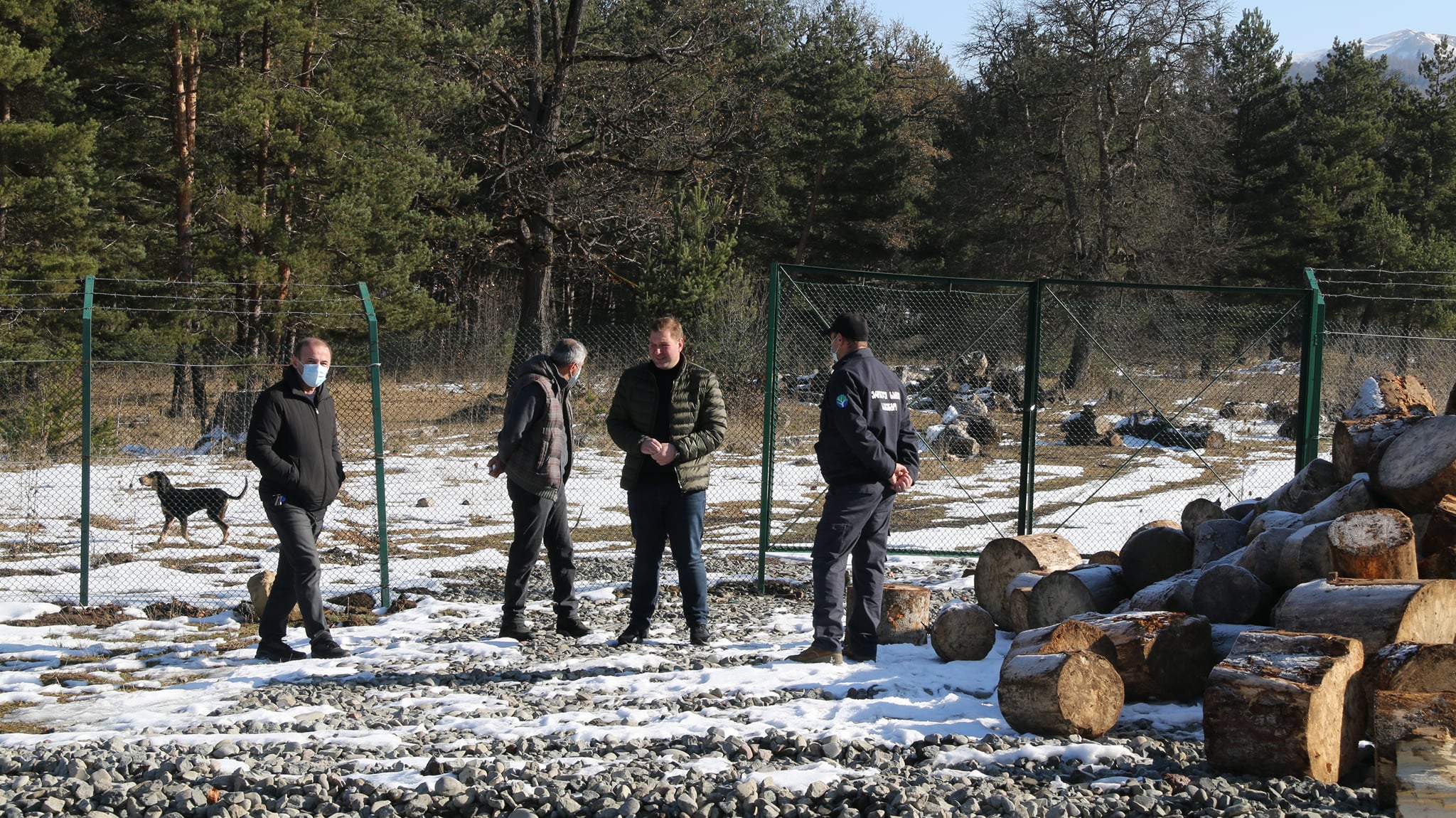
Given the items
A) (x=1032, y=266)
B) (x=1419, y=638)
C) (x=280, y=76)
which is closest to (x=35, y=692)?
(x=1419, y=638)

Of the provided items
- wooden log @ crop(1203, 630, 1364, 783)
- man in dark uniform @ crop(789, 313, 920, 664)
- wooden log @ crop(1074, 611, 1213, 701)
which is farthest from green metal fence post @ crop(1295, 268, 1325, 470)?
wooden log @ crop(1203, 630, 1364, 783)

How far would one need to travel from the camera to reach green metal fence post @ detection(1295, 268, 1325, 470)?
825 cm

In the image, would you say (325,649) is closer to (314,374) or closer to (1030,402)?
(314,374)

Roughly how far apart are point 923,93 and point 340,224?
2788 cm

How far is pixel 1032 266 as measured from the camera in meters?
29.2

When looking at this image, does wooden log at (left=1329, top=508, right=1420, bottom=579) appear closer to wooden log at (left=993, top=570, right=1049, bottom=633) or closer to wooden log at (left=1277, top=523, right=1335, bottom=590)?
wooden log at (left=1277, top=523, right=1335, bottom=590)

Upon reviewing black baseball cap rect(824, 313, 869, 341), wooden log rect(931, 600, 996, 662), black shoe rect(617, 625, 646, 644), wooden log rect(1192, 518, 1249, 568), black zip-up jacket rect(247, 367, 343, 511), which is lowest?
black shoe rect(617, 625, 646, 644)

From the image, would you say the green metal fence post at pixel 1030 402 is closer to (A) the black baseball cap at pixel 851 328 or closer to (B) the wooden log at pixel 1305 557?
(B) the wooden log at pixel 1305 557

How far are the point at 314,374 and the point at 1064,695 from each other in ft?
13.9

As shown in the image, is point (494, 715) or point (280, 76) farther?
point (280, 76)

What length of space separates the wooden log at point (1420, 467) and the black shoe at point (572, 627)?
14.5ft

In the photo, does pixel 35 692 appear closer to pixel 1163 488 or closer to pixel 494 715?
pixel 494 715

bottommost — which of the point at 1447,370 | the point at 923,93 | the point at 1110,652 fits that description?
the point at 1110,652

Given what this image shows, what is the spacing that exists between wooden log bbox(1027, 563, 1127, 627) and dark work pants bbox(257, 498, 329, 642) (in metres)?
4.02
